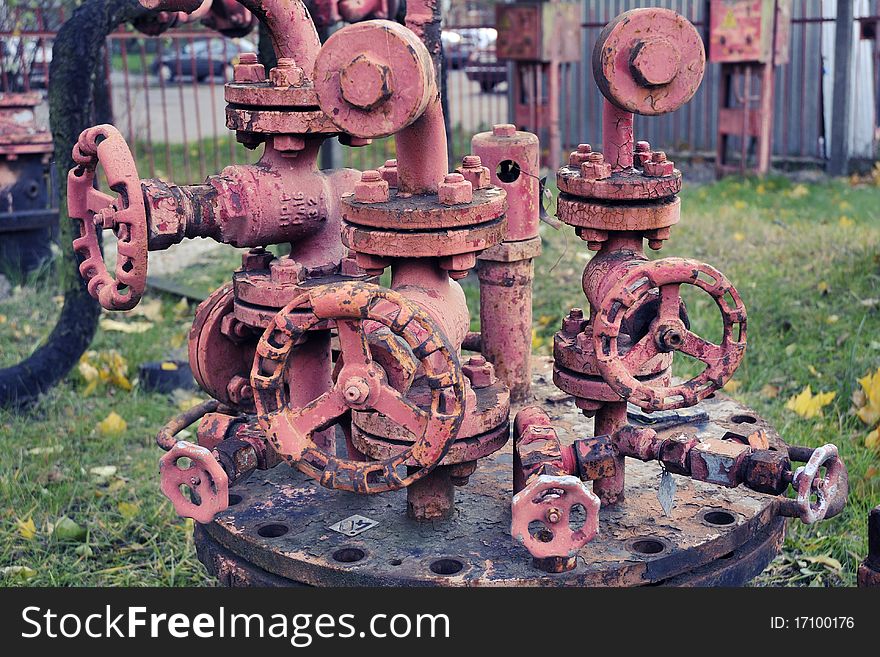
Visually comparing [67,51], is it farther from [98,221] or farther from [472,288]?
[472,288]

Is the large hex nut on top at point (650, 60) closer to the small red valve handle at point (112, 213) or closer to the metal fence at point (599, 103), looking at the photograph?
the small red valve handle at point (112, 213)

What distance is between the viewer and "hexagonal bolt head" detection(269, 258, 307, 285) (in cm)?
183

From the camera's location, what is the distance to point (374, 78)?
4.81 ft

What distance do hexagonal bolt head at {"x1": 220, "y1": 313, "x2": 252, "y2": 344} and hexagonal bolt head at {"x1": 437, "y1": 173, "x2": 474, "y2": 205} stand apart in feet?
1.72

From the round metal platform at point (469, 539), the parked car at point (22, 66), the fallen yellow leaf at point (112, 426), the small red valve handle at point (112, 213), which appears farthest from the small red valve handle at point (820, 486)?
the parked car at point (22, 66)

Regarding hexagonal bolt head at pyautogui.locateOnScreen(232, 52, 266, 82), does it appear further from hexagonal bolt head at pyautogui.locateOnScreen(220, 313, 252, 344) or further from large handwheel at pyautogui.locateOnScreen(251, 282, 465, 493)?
large handwheel at pyautogui.locateOnScreen(251, 282, 465, 493)

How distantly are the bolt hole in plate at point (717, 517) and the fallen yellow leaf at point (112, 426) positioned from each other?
2227 millimetres

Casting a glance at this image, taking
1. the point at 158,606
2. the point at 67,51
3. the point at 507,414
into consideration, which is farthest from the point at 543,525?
the point at 67,51

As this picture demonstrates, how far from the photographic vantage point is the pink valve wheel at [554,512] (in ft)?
4.90

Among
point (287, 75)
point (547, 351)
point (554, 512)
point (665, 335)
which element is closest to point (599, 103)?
point (547, 351)

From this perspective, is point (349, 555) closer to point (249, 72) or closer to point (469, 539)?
point (469, 539)

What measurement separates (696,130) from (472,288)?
17.2ft

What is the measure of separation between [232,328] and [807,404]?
2.02 metres

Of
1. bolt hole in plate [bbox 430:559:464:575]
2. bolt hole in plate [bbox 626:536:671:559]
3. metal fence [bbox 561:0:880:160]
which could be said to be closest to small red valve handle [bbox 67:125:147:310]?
bolt hole in plate [bbox 430:559:464:575]
